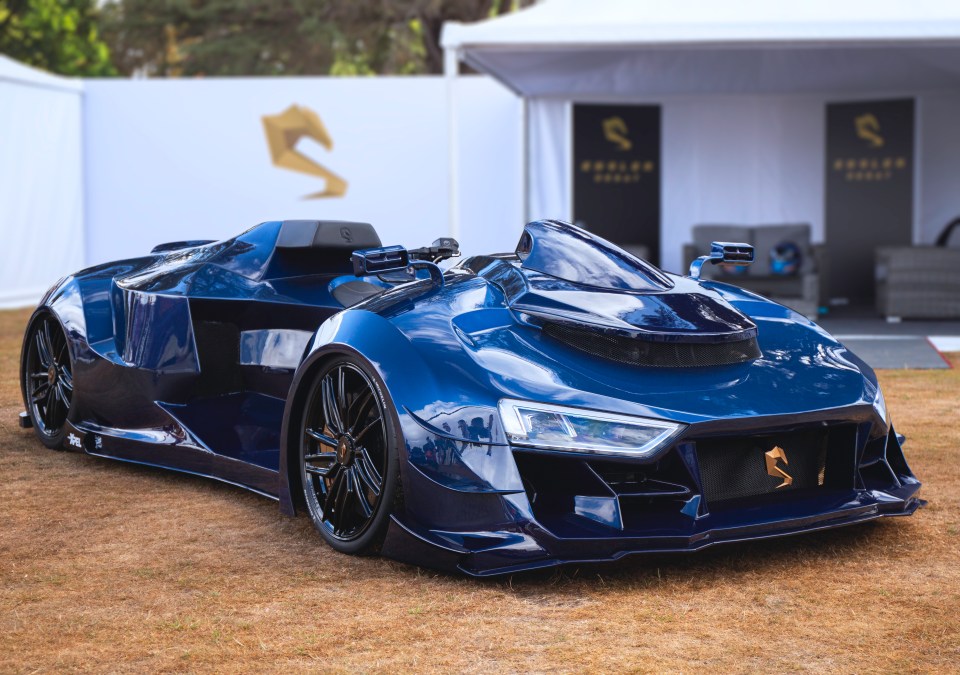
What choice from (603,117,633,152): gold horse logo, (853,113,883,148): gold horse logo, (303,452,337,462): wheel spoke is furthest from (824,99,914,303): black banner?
(303,452,337,462): wheel spoke

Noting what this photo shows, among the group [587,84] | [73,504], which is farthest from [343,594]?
[587,84]

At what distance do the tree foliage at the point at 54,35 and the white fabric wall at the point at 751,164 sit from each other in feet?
72.8

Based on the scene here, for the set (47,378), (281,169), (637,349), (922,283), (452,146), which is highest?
(452,146)

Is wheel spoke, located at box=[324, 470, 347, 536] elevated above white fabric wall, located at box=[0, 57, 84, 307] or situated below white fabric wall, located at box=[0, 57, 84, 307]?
below

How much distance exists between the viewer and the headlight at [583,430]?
3.05 metres

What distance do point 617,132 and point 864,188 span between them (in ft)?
10.6

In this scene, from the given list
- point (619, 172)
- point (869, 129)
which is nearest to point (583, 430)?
point (619, 172)

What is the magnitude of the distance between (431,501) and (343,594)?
1.07ft

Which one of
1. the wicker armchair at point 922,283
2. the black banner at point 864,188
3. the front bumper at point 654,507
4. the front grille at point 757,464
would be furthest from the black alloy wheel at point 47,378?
the black banner at point 864,188

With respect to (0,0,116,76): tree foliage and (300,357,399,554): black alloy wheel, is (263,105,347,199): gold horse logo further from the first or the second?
(0,0,116,76): tree foliage

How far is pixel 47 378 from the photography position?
5297 mm

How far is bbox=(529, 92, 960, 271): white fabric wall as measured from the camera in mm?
15500

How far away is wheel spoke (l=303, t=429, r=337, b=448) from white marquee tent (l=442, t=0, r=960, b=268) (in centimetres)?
691

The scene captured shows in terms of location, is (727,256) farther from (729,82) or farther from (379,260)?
(729,82)
